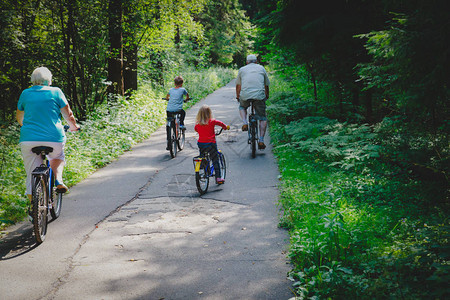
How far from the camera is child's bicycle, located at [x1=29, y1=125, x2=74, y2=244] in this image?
4953 millimetres

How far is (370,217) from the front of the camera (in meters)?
5.05

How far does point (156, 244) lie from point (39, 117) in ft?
8.37

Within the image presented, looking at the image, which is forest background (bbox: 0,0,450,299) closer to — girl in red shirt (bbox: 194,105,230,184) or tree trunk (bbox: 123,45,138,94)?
tree trunk (bbox: 123,45,138,94)

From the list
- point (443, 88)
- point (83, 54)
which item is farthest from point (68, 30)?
point (443, 88)

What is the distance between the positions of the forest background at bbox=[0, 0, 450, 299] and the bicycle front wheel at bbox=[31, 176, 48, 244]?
1.06 metres

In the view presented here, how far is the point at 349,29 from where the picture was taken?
908 centimetres

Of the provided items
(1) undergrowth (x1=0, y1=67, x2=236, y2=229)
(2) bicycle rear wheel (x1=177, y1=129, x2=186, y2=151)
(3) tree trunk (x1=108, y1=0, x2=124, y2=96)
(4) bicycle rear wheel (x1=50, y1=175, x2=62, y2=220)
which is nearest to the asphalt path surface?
(4) bicycle rear wheel (x1=50, y1=175, x2=62, y2=220)

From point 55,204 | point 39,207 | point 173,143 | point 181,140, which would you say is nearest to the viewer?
point 39,207

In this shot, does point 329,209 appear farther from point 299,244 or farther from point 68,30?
point 68,30

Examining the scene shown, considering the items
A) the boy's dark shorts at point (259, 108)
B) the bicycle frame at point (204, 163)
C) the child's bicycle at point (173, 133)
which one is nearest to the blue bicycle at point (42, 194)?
the bicycle frame at point (204, 163)

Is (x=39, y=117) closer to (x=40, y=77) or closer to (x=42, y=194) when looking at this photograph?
(x=40, y=77)

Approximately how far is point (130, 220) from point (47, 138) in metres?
1.82

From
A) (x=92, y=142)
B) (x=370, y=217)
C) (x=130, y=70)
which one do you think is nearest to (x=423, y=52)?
(x=370, y=217)

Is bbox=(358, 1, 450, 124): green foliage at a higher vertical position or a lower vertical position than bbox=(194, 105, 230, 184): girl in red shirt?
higher
